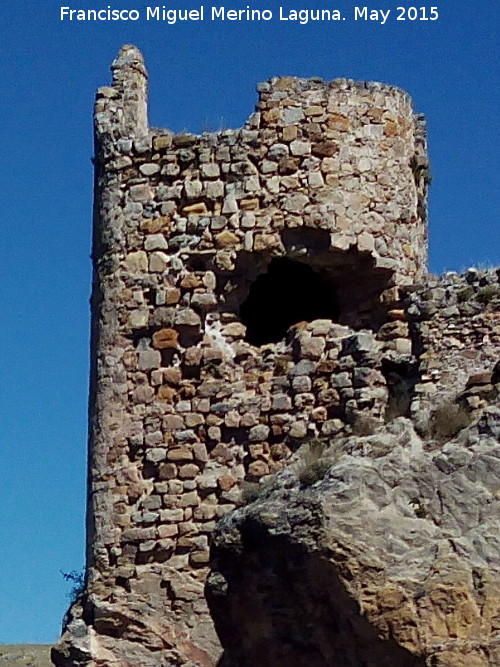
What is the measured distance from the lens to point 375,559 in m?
11.8

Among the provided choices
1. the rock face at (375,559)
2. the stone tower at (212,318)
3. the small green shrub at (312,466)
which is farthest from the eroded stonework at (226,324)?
the rock face at (375,559)

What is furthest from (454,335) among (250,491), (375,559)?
(375,559)

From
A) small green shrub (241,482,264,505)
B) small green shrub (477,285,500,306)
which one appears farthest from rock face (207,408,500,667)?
small green shrub (477,285,500,306)

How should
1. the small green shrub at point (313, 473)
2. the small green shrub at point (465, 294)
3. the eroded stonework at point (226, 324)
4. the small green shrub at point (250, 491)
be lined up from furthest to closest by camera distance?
the eroded stonework at point (226, 324) < the small green shrub at point (465, 294) < the small green shrub at point (250, 491) < the small green shrub at point (313, 473)

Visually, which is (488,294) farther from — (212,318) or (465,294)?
(212,318)

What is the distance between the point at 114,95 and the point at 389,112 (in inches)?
96.0

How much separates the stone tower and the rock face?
1.26 metres

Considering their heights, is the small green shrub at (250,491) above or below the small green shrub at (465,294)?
below

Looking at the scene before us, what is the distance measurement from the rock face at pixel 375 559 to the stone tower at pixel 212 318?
1.26 metres

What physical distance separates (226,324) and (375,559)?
345 cm

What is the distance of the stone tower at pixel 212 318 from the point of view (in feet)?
46.3

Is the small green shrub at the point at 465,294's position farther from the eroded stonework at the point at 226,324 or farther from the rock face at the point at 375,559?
the rock face at the point at 375,559

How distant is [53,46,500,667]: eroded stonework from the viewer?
1405cm

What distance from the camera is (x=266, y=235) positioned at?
14.6 m
